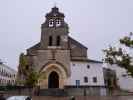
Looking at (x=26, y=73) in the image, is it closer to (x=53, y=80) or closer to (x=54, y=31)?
(x=53, y=80)

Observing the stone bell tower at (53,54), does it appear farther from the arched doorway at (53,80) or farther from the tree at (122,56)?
the tree at (122,56)

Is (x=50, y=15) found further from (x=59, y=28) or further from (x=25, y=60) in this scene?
(x=25, y=60)

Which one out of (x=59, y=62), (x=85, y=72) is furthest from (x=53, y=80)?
(x=85, y=72)

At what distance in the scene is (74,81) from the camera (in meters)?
53.0

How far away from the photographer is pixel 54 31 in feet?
182

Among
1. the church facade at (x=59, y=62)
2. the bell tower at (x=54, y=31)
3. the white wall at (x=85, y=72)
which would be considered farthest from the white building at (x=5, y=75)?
the white wall at (x=85, y=72)

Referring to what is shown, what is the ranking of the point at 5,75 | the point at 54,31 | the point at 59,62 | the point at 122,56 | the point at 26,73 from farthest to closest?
1. the point at 5,75
2. the point at 54,31
3. the point at 59,62
4. the point at 26,73
5. the point at 122,56

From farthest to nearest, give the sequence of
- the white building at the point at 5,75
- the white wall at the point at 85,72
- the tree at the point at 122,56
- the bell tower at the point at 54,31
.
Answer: the white building at the point at 5,75, the bell tower at the point at 54,31, the white wall at the point at 85,72, the tree at the point at 122,56

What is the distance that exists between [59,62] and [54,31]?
6.26 metres

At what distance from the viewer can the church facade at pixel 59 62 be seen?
53.2m

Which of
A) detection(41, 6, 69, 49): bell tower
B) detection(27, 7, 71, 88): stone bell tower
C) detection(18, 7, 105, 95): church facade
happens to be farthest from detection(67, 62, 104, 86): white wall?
detection(41, 6, 69, 49): bell tower

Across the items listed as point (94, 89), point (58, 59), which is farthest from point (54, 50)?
point (94, 89)

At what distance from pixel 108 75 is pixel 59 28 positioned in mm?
17396

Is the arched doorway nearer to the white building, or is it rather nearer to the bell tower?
the bell tower
